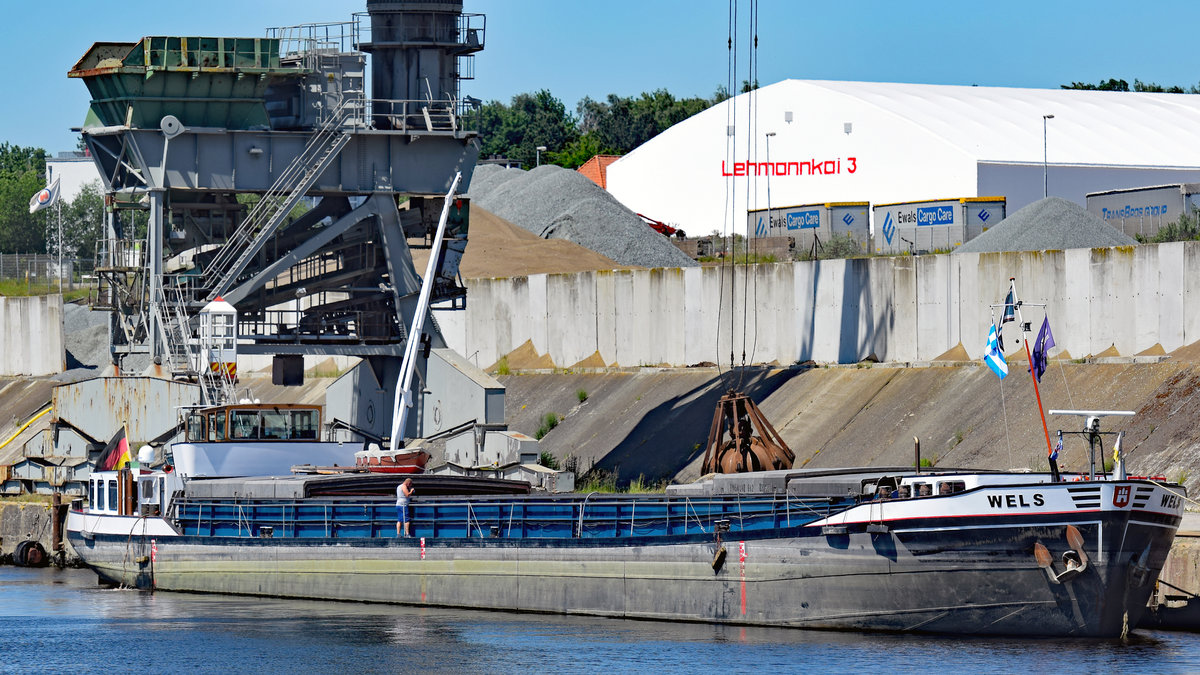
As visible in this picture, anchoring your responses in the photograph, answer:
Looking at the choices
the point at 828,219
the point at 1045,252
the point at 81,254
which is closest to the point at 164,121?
the point at 1045,252

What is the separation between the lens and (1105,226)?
6794cm

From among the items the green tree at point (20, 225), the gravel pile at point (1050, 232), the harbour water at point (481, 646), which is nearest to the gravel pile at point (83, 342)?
the gravel pile at point (1050, 232)

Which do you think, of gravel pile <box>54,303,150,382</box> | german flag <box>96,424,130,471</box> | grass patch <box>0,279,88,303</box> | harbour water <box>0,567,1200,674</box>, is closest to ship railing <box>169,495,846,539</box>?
harbour water <box>0,567,1200,674</box>

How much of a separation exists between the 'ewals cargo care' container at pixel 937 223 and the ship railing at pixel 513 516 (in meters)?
45.5

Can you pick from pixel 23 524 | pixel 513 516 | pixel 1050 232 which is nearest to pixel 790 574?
pixel 513 516

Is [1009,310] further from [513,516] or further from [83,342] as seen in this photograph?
[83,342]

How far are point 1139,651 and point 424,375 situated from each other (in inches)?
1196

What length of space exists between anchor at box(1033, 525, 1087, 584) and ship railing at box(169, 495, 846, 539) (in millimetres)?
4360

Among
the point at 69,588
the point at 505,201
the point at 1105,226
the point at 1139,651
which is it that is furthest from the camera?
the point at 505,201

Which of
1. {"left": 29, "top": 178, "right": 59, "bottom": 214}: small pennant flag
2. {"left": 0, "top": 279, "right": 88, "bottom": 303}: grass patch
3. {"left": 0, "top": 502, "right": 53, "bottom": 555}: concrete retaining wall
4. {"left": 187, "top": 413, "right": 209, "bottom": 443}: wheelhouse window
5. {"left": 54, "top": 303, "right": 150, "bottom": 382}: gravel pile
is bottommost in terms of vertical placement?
{"left": 0, "top": 502, "right": 53, "bottom": 555}: concrete retaining wall

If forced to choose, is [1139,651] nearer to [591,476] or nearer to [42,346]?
[591,476]

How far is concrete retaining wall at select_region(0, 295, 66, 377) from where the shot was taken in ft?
313

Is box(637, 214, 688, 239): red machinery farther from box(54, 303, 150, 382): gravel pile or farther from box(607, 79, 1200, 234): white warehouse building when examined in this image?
box(54, 303, 150, 382): gravel pile

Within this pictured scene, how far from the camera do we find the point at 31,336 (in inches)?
3821
